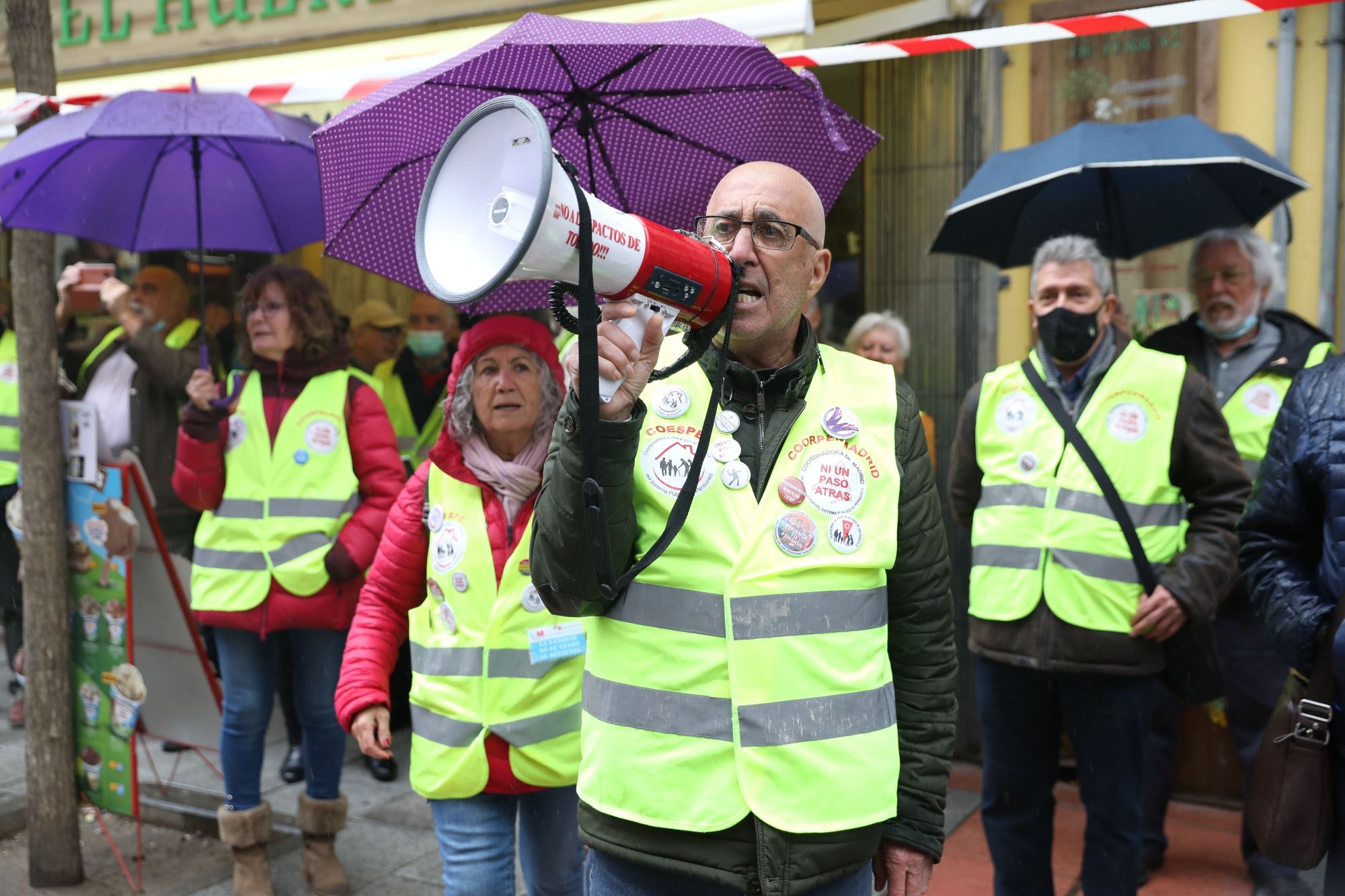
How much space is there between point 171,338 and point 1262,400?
4334 millimetres

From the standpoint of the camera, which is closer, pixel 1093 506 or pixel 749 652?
pixel 749 652

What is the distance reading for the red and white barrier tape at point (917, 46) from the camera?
12.3ft

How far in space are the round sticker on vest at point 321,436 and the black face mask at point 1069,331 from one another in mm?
2400

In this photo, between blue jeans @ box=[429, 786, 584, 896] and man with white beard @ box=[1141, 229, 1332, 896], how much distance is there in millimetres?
2295

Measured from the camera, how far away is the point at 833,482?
2.16m

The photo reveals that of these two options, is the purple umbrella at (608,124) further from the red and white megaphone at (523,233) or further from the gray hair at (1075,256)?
the red and white megaphone at (523,233)

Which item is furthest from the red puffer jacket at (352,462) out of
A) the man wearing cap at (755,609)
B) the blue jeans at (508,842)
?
the man wearing cap at (755,609)

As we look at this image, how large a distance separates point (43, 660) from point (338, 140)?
2330 millimetres

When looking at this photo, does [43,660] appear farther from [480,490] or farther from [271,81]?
[271,81]

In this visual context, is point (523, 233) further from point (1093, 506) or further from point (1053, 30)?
point (1053, 30)

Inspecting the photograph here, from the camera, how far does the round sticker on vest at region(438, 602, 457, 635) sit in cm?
304

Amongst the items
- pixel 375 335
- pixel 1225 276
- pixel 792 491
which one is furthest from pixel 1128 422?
pixel 375 335

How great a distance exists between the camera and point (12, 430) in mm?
6055

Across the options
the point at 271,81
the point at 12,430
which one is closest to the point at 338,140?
the point at 271,81
